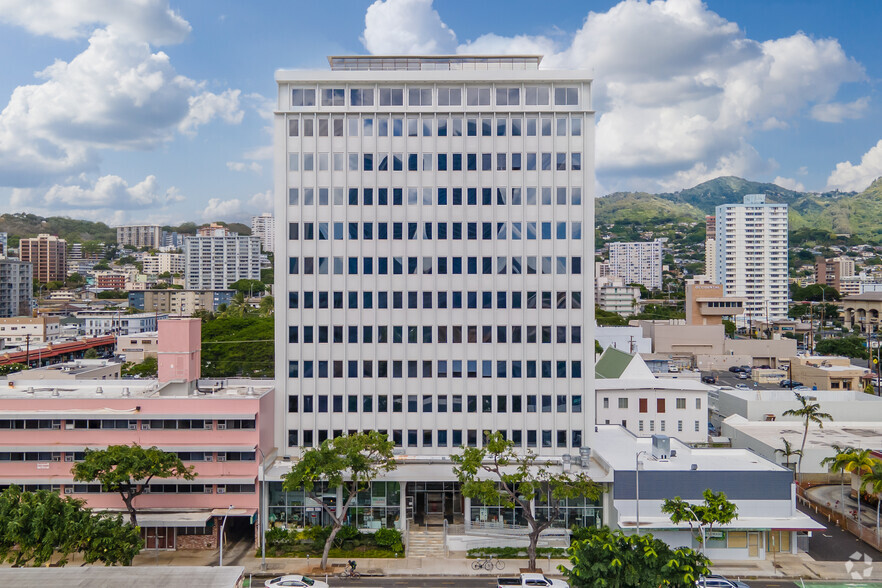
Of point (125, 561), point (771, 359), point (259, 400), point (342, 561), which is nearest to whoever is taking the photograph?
point (125, 561)

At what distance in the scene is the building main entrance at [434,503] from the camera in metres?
50.4

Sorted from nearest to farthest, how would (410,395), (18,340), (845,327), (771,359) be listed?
(410,395) < (771,359) < (18,340) < (845,327)

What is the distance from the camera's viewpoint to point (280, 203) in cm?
5412

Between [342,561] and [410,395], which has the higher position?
[410,395]

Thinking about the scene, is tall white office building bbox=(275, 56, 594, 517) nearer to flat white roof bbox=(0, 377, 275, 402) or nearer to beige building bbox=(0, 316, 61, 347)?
Answer: flat white roof bbox=(0, 377, 275, 402)

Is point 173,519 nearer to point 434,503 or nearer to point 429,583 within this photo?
point 429,583

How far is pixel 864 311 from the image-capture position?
630 ft

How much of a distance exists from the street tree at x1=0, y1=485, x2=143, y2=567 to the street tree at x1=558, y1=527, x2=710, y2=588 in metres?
27.3

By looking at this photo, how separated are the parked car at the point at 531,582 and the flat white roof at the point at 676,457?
436 inches

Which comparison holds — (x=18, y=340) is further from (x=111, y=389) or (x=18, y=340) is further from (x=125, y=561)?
(x=125, y=561)

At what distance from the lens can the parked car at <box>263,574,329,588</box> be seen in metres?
39.2

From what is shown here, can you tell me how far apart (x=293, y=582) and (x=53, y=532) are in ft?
46.8

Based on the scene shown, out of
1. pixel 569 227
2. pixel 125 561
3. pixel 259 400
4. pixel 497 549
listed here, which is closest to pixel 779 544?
pixel 497 549

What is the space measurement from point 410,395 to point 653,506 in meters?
20.9
